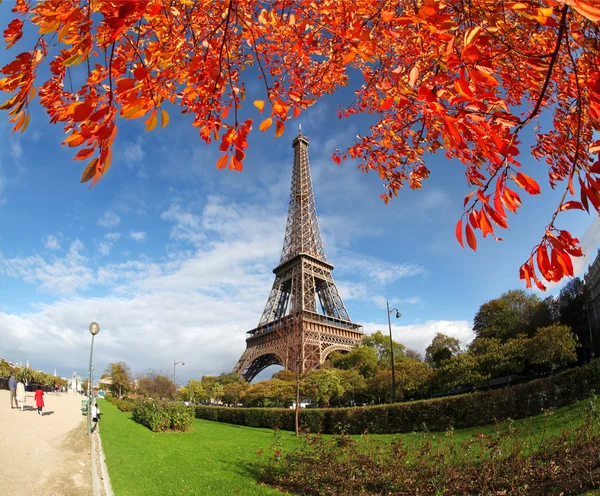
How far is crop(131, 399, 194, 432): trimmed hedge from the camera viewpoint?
1652 cm

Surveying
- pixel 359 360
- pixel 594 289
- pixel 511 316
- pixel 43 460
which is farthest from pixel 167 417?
pixel 594 289

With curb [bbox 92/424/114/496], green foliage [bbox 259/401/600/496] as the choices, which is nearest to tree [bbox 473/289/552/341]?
green foliage [bbox 259/401/600/496]

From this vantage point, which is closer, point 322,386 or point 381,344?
point 322,386

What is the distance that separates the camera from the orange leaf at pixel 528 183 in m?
1.81

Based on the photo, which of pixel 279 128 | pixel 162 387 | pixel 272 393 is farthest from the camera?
pixel 162 387

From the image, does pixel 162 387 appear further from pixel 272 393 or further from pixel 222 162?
pixel 222 162

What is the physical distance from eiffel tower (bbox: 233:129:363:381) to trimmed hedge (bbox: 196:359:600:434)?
A: 56.5 ft

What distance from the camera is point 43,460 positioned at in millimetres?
8406

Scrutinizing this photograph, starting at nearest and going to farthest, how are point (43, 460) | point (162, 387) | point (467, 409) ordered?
point (43, 460) < point (467, 409) < point (162, 387)

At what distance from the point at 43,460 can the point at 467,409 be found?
14.7 meters

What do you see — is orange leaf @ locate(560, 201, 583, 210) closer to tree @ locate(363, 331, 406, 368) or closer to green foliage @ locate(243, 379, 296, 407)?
green foliage @ locate(243, 379, 296, 407)

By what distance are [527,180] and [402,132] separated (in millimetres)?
3052

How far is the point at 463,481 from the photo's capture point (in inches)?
217

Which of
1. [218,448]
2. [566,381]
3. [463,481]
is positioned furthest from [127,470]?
[566,381]
